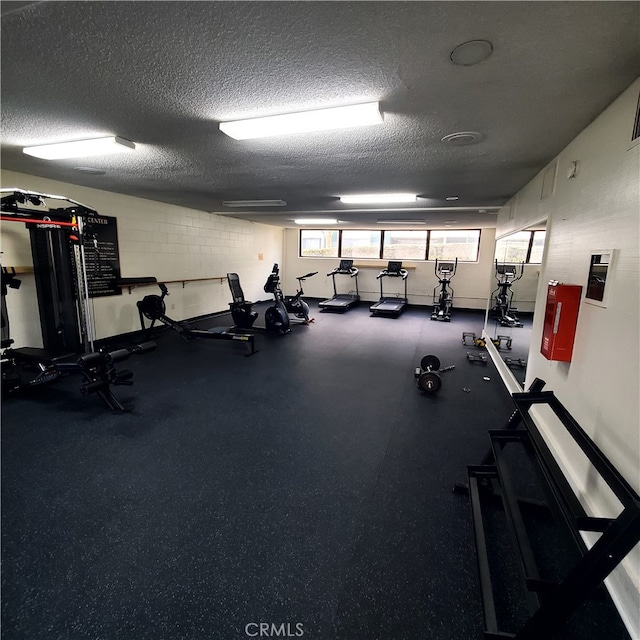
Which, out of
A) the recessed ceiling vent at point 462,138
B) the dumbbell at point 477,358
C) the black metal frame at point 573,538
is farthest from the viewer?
the dumbbell at point 477,358

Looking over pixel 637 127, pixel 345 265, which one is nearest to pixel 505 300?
pixel 345 265

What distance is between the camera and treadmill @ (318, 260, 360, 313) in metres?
8.47

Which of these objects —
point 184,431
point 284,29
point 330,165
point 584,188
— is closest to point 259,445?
point 184,431

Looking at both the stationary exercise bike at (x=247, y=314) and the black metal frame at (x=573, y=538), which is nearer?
the black metal frame at (x=573, y=538)

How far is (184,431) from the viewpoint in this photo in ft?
8.75

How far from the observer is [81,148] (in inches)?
109

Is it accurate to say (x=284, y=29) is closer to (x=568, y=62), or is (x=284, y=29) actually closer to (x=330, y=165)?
(x=568, y=62)

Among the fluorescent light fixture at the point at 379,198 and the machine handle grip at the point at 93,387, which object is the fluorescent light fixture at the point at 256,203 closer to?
the fluorescent light fixture at the point at 379,198

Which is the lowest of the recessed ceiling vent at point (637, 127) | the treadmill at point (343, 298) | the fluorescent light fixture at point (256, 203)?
the treadmill at point (343, 298)

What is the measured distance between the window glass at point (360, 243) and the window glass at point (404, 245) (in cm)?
30

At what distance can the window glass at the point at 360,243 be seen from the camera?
9.84 m

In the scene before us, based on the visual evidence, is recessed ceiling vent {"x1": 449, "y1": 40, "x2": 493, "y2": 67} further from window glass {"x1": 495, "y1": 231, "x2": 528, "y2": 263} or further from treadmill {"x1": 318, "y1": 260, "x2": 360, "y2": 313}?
treadmill {"x1": 318, "y1": 260, "x2": 360, "y2": 313}

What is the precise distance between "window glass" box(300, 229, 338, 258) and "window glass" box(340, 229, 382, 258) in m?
0.33

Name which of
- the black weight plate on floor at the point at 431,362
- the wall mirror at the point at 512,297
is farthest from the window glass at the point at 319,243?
the black weight plate on floor at the point at 431,362
